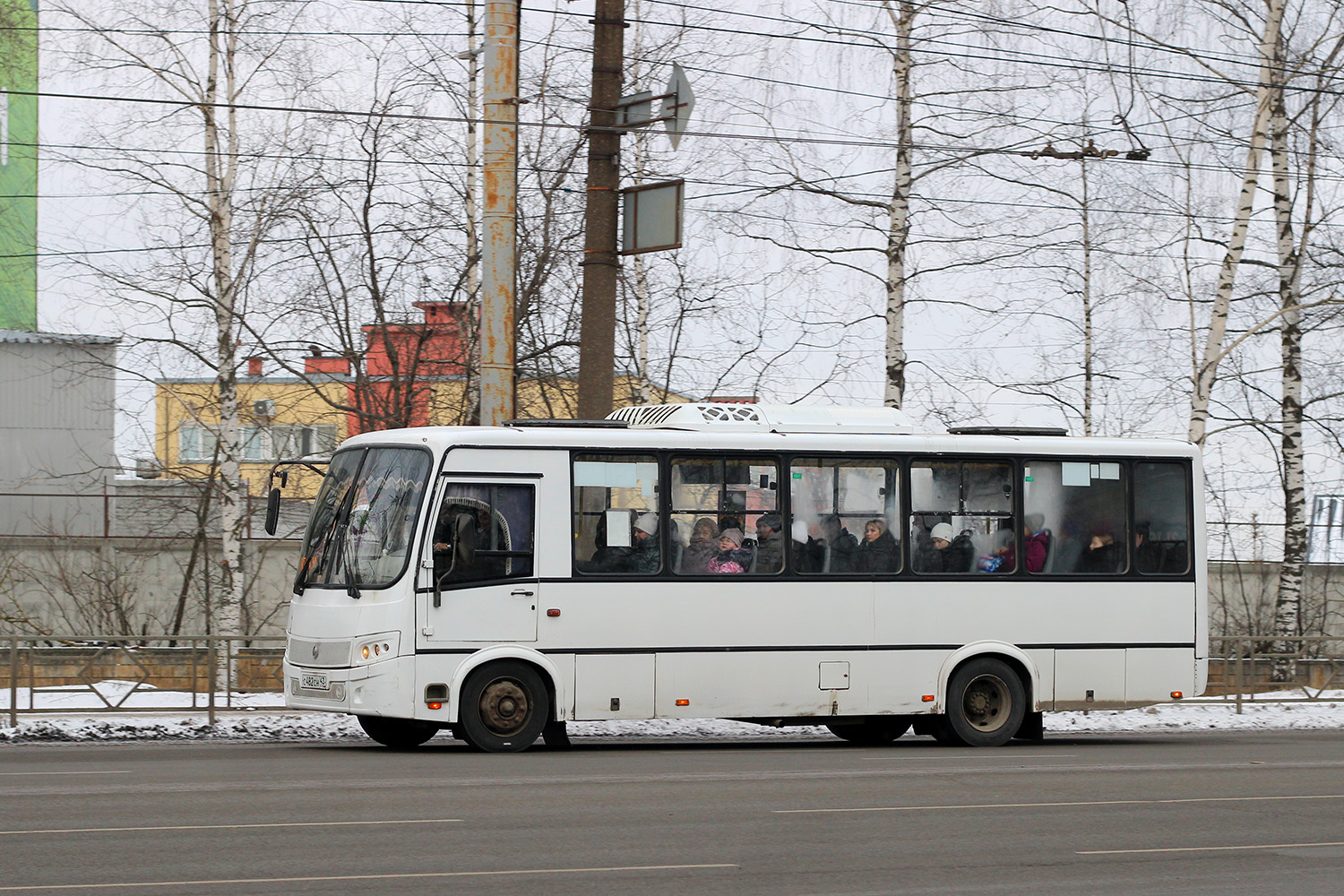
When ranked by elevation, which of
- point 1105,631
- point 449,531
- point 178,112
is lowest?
point 1105,631

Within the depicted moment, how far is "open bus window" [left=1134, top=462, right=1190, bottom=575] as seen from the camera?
56.0 ft

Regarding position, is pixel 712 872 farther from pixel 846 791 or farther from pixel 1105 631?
pixel 1105 631

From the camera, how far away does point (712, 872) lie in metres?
8.13

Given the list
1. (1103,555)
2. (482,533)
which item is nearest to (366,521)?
(482,533)

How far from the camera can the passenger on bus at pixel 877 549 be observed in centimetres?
1603

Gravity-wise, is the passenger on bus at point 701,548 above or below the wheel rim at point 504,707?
above

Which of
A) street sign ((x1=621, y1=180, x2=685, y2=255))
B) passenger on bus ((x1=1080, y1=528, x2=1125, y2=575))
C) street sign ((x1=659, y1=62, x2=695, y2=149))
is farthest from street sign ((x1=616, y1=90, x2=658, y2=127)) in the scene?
passenger on bus ((x1=1080, y1=528, x2=1125, y2=575))

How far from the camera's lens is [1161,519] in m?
17.2

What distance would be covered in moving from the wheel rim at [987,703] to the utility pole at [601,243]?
16.2 ft

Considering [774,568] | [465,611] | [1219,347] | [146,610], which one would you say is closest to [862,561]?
[774,568]

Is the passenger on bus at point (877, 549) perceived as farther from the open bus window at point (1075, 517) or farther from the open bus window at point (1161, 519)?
the open bus window at point (1161, 519)

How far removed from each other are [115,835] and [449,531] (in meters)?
5.75

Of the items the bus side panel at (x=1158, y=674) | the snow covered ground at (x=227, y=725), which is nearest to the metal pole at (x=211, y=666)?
the snow covered ground at (x=227, y=725)

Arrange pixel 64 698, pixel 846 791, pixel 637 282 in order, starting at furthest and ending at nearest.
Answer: pixel 637 282 < pixel 64 698 < pixel 846 791
